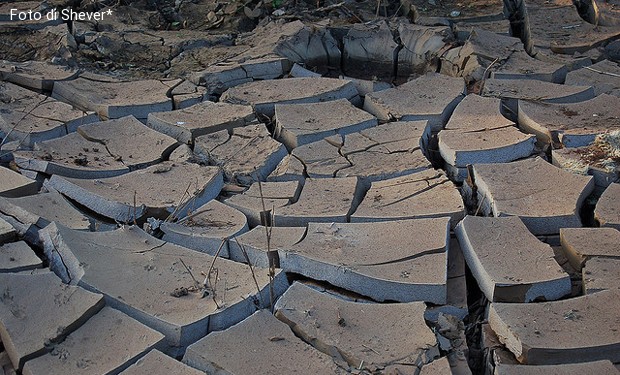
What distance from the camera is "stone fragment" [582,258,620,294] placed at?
2871mm

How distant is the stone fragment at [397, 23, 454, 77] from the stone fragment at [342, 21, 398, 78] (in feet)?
0.20

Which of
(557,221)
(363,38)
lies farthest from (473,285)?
(363,38)

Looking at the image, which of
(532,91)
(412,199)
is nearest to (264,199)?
(412,199)

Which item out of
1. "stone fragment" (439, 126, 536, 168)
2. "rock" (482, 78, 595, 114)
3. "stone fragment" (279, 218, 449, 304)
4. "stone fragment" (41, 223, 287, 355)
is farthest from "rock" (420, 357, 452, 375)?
"rock" (482, 78, 595, 114)

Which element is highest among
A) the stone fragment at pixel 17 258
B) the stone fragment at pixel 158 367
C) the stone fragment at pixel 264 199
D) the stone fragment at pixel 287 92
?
the stone fragment at pixel 17 258

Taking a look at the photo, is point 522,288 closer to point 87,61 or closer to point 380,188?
point 380,188

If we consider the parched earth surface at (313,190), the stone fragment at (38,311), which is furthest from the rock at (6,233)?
the stone fragment at (38,311)

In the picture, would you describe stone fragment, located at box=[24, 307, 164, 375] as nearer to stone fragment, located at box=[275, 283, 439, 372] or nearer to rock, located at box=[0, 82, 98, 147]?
stone fragment, located at box=[275, 283, 439, 372]

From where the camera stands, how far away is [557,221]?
3262 mm

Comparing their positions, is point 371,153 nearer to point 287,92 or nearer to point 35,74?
point 287,92

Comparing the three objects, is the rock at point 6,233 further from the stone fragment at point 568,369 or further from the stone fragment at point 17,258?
the stone fragment at point 568,369

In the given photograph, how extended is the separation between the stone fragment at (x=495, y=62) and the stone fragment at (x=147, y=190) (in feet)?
5.95

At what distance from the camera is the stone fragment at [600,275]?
2.87 meters

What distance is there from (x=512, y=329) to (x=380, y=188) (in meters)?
1.11
